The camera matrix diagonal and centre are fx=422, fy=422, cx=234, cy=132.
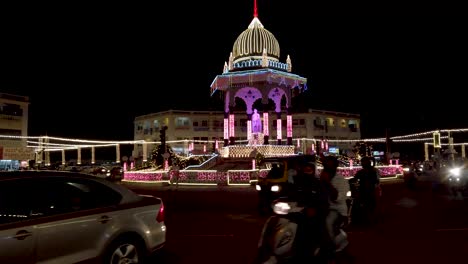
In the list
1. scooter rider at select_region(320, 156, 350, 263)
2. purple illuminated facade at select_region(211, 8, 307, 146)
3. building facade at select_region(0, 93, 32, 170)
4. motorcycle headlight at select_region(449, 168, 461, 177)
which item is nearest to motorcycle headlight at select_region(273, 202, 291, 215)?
scooter rider at select_region(320, 156, 350, 263)

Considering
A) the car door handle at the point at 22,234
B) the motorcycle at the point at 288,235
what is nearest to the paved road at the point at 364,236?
the motorcycle at the point at 288,235

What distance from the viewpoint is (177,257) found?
23.6 feet

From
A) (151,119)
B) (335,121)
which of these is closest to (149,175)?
(151,119)

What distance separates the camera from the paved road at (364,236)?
7078 mm

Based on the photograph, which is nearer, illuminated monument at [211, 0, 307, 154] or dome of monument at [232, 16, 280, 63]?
illuminated monument at [211, 0, 307, 154]

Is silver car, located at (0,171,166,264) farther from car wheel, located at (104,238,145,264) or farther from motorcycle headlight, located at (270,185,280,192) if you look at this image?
motorcycle headlight, located at (270,185,280,192)

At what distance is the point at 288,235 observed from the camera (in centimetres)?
532

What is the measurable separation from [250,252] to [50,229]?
12.1 feet

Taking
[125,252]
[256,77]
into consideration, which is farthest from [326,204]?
[256,77]

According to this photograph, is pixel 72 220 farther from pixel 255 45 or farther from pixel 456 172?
pixel 255 45

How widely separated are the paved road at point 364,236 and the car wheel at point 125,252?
4.17ft

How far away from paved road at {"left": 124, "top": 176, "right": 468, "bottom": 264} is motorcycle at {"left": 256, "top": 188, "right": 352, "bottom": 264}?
1.54 m

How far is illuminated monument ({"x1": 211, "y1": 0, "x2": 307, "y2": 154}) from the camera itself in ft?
118

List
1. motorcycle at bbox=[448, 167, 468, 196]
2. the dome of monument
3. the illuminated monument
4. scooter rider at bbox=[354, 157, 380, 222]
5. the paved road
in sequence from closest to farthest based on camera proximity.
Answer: the paved road, scooter rider at bbox=[354, 157, 380, 222], motorcycle at bbox=[448, 167, 468, 196], the illuminated monument, the dome of monument
